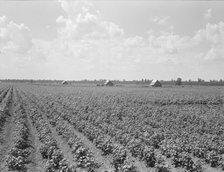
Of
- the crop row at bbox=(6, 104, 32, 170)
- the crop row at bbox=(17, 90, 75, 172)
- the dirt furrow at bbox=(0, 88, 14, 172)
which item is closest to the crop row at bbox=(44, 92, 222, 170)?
the crop row at bbox=(17, 90, 75, 172)

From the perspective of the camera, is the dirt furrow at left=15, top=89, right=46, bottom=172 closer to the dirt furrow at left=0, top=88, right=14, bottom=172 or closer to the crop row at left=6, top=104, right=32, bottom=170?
the crop row at left=6, top=104, right=32, bottom=170

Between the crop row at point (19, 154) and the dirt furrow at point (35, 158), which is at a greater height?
the crop row at point (19, 154)

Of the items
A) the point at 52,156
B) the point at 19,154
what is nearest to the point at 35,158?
the point at 19,154

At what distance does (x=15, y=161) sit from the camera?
1108 cm

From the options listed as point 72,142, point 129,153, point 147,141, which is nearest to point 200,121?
point 147,141

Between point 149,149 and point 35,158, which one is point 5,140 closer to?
point 35,158

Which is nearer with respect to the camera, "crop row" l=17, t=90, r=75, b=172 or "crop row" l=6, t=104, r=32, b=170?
"crop row" l=17, t=90, r=75, b=172

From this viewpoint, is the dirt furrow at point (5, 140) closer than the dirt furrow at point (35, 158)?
No

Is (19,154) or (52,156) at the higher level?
(52,156)

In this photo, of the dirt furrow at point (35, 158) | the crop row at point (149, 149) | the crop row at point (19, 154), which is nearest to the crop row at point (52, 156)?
the dirt furrow at point (35, 158)

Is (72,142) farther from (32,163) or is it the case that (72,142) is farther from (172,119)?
(172,119)

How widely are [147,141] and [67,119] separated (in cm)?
1053

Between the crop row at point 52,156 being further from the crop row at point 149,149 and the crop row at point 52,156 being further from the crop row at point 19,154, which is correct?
the crop row at point 149,149

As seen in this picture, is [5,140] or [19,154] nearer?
[19,154]
